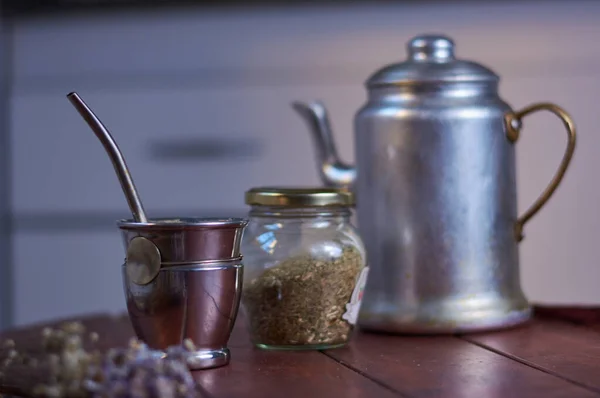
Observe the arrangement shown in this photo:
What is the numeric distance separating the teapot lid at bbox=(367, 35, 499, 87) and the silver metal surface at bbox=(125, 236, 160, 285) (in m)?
0.34

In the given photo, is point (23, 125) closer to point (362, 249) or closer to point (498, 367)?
point (362, 249)

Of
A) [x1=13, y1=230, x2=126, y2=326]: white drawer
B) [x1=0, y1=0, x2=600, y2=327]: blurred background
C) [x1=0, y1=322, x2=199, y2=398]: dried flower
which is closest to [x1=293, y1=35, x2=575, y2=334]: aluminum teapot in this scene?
[x1=0, y1=322, x2=199, y2=398]: dried flower

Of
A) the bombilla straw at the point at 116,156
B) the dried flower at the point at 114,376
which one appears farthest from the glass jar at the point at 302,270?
the dried flower at the point at 114,376

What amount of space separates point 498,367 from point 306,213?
0.72ft

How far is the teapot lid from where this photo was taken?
0.99m

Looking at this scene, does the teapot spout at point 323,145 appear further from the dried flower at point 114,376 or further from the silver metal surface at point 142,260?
the dried flower at point 114,376

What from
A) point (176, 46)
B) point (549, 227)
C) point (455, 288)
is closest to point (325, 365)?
point (455, 288)

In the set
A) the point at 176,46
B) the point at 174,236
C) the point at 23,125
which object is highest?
the point at 176,46

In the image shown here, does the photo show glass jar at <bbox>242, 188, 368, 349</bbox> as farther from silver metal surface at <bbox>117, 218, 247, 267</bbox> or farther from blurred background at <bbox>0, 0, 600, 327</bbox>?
blurred background at <bbox>0, 0, 600, 327</bbox>

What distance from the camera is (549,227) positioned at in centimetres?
171

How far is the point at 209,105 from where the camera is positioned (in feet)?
5.87

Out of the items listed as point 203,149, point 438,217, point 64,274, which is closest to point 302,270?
point 438,217

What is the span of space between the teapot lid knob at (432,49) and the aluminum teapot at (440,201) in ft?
0.04

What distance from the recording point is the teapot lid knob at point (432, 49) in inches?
40.4
